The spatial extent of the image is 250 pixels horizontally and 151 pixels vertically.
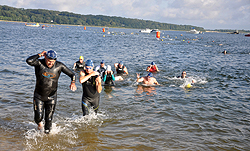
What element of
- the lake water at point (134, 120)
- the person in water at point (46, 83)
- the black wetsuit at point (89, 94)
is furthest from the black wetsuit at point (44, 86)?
the lake water at point (134, 120)

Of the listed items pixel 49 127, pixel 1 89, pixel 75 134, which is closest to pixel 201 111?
pixel 75 134

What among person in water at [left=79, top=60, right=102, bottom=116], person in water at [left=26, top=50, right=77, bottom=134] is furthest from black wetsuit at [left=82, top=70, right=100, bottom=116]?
person in water at [left=26, top=50, right=77, bottom=134]

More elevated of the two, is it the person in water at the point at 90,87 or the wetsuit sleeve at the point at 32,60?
the wetsuit sleeve at the point at 32,60

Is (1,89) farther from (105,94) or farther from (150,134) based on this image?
(150,134)

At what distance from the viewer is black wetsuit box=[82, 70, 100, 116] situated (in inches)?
254

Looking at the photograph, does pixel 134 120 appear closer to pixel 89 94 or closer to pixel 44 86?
pixel 89 94

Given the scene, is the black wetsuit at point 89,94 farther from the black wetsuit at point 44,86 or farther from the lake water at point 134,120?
the black wetsuit at point 44,86

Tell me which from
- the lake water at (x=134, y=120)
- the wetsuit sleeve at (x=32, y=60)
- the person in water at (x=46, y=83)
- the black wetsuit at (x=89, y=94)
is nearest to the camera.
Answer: the wetsuit sleeve at (x=32, y=60)

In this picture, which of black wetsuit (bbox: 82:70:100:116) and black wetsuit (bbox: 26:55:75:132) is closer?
black wetsuit (bbox: 26:55:75:132)

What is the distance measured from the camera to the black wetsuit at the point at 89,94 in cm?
646

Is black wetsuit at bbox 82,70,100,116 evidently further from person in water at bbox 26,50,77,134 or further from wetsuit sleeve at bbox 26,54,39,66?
wetsuit sleeve at bbox 26,54,39,66

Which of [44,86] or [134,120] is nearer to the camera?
[44,86]

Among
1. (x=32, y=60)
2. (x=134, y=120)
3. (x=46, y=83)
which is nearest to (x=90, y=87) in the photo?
(x=46, y=83)

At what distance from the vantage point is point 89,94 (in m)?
6.54
